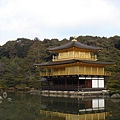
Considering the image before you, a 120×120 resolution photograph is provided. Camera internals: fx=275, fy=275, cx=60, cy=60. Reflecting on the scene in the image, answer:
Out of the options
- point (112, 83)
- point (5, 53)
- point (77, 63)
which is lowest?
point (112, 83)

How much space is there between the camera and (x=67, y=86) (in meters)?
39.4

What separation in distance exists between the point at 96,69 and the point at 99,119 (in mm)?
24237

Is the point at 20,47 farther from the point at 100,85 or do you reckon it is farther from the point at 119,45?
the point at 100,85

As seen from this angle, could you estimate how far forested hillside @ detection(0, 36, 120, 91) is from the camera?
4839 cm

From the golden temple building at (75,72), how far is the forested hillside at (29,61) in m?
2.31

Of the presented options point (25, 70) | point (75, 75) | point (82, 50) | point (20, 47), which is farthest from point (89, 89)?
point (20, 47)

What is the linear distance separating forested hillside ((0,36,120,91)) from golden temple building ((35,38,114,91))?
90.9 inches

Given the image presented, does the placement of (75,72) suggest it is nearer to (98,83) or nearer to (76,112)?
(98,83)

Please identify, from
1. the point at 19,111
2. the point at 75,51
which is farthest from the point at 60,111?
the point at 75,51

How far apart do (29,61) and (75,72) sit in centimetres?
2590

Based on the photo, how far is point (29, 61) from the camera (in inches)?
2463

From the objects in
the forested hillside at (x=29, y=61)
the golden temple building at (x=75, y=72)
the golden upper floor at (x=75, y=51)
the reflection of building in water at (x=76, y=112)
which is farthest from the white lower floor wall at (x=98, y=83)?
the reflection of building in water at (x=76, y=112)

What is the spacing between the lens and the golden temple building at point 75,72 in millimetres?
38550

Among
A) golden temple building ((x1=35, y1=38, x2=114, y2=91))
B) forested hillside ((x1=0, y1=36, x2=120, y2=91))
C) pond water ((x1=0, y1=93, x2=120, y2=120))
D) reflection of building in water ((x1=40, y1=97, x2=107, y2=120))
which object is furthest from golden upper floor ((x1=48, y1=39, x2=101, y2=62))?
reflection of building in water ((x1=40, y1=97, x2=107, y2=120))
